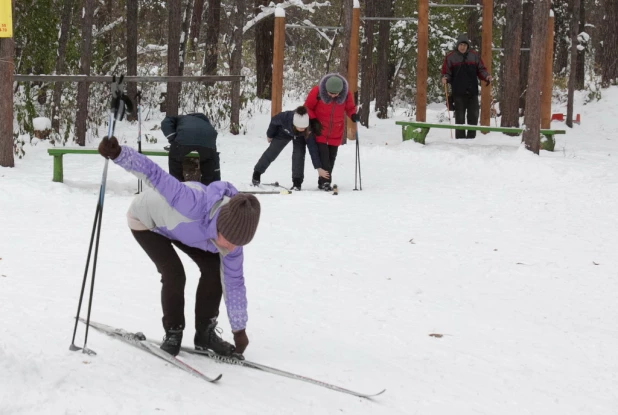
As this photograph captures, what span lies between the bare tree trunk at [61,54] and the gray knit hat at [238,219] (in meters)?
11.4

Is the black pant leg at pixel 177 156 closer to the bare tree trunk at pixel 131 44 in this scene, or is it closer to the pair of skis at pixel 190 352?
the pair of skis at pixel 190 352

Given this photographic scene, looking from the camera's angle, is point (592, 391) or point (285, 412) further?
point (592, 391)

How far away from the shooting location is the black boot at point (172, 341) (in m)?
4.28

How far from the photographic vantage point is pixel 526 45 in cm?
1912

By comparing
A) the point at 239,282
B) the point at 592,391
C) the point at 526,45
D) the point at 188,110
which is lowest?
the point at 592,391

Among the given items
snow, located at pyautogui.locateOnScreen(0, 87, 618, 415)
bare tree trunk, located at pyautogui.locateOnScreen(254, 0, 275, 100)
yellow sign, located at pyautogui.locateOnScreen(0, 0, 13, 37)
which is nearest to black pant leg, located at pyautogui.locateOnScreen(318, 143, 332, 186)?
snow, located at pyautogui.locateOnScreen(0, 87, 618, 415)

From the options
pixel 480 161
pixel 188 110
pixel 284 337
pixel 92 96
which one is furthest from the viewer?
pixel 188 110

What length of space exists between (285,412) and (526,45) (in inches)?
669

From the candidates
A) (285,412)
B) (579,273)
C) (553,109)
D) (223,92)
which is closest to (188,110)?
(223,92)

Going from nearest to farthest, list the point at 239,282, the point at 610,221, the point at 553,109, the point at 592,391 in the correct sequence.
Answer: the point at 239,282
the point at 592,391
the point at 610,221
the point at 553,109

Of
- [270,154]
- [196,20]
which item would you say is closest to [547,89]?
[270,154]

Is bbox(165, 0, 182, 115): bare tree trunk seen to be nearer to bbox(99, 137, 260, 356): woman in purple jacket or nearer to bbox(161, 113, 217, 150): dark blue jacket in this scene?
bbox(161, 113, 217, 150): dark blue jacket

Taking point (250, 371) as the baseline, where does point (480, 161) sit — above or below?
above

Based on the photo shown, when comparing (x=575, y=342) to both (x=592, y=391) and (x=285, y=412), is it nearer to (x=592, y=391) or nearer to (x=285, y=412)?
(x=592, y=391)
